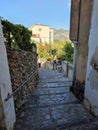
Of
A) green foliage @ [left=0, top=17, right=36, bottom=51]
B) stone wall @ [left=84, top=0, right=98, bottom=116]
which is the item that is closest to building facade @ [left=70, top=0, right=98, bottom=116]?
stone wall @ [left=84, top=0, right=98, bottom=116]

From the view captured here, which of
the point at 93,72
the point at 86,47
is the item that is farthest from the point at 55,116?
the point at 86,47

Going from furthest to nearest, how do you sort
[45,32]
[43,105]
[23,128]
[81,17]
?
[45,32]
[81,17]
[43,105]
[23,128]

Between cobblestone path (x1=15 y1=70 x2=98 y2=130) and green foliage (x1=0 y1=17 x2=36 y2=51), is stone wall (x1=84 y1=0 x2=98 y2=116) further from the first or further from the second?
green foliage (x1=0 y1=17 x2=36 y2=51)

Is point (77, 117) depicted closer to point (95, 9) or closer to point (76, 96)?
point (76, 96)

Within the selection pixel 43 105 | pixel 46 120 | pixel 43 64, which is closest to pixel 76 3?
pixel 43 105

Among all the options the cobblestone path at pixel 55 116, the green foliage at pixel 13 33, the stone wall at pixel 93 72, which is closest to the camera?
the cobblestone path at pixel 55 116

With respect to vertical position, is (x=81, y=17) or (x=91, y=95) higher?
(x=81, y=17)

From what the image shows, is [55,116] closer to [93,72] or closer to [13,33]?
[93,72]

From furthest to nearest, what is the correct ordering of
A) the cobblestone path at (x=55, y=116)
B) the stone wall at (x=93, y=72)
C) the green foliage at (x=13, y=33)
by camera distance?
the green foliage at (x=13, y=33), the stone wall at (x=93, y=72), the cobblestone path at (x=55, y=116)

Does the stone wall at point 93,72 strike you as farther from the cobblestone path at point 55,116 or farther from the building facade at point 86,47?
the cobblestone path at point 55,116

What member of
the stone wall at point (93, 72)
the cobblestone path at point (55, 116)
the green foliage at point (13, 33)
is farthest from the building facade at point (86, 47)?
the green foliage at point (13, 33)

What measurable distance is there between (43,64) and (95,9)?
1915 centimetres

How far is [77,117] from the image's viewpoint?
3.69 meters

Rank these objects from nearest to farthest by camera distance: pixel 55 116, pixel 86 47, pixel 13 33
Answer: pixel 55 116
pixel 86 47
pixel 13 33
